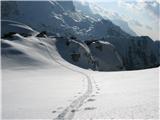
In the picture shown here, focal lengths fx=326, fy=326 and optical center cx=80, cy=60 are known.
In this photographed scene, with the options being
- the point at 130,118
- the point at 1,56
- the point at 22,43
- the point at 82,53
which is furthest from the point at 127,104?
the point at 82,53

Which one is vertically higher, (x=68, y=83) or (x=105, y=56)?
Answer: (x=105, y=56)

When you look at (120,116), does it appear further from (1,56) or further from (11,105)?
(1,56)

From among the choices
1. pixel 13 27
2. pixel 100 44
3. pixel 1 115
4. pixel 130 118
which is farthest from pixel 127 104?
pixel 13 27

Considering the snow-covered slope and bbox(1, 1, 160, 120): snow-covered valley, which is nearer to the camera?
bbox(1, 1, 160, 120): snow-covered valley

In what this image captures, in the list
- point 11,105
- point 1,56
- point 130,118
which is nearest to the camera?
point 130,118

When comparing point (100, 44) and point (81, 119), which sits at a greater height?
point (100, 44)

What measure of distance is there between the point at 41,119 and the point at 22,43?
7476cm

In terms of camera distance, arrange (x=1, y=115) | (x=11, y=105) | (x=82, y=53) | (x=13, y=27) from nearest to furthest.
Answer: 1. (x=1, y=115)
2. (x=11, y=105)
3. (x=82, y=53)
4. (x=13, y=27)

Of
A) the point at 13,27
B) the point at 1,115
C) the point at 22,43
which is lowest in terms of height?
the point at 1,115

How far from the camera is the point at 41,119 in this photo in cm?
932

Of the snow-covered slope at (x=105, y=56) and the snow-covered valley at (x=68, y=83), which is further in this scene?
the snow-covered slope at (x=105, y=56)

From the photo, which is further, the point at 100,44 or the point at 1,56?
the point at 100,44

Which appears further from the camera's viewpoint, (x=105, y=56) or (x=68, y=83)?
(x=105, y=56)

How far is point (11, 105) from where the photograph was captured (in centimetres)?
1288
